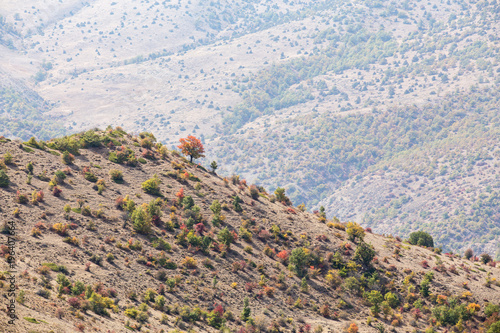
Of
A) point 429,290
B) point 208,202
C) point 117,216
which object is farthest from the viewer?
point 208,202

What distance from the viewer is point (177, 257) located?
213 feet

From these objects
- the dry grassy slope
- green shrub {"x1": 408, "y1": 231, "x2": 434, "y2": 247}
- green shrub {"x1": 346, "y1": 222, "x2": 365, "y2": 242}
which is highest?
green shrub {"x1": 408, "y1": 231, "x2": 434, "y2": 247}

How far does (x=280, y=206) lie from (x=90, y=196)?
32.7m

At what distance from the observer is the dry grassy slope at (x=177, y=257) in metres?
51.7

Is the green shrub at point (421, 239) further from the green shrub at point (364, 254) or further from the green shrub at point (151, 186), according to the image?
the green shrub at point (151, 186)

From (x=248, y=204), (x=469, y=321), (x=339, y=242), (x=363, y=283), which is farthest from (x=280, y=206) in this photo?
(x=469, y=321)

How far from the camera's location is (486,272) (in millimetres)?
82062

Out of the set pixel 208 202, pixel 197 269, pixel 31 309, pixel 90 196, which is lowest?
pixel 31 309

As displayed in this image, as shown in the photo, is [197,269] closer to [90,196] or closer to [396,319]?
[90,196]

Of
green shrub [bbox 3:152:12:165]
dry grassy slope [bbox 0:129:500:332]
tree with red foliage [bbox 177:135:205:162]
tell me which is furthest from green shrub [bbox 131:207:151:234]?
tree with red foliage [bbox 177:135:205:162]

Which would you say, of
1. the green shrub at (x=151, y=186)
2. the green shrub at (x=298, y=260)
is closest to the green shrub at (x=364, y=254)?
the green shrub at (x=298, y=260)

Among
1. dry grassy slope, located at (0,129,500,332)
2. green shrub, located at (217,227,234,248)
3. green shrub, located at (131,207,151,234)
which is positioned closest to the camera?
dry grassy slope, located at (0,129,500,332)

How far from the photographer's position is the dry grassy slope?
5166 centimetres

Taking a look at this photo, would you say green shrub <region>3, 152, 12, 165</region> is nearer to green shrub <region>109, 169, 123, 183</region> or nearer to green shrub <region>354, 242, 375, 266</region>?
green shrub <region>109, 169, 123, 183</region>
